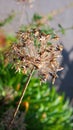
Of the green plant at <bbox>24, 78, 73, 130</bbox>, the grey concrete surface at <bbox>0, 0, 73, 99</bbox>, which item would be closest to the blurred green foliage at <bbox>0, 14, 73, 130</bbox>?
the green plant at <bbox>24, 78, 73, 130</bbox>

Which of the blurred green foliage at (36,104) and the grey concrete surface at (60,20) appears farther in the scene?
the grey concrete surface at (60,20)

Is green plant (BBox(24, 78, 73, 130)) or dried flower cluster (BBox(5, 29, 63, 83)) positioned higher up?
dried flower cluster (BBox(5, 29, 63, 83))

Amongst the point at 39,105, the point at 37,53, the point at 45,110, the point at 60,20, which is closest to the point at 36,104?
the point at 39,105

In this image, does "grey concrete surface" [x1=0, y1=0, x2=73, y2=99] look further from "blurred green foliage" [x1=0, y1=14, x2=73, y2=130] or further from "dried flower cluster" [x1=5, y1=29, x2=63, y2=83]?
"dried flower cluster" [x1=5, y1=29, x2=63, y2=83]

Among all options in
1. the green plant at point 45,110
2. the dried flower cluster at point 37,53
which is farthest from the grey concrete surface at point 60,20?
the dried flower cluster at point 37,53

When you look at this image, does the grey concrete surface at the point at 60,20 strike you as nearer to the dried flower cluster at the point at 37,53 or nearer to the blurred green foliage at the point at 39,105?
the blurred green foliage at the point at 39,105

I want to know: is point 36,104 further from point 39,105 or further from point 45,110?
point 45,110
